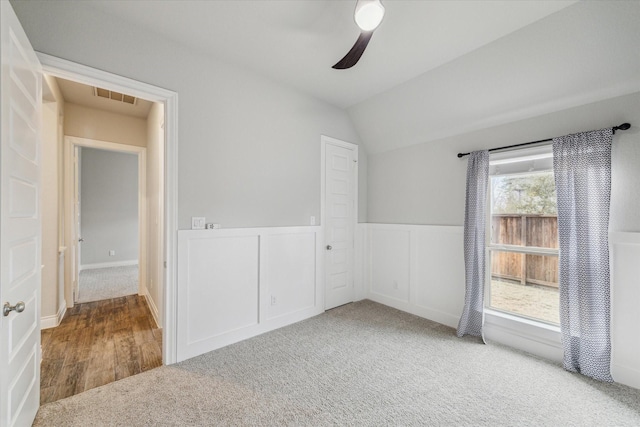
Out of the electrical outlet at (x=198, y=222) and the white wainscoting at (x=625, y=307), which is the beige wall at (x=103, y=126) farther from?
the white wainscoting at (x=625, y=307)

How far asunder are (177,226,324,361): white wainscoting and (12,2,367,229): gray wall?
0.18m

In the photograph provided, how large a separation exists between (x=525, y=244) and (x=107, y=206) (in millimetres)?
8043

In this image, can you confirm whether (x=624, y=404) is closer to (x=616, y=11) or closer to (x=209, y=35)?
(x=616, y=11)

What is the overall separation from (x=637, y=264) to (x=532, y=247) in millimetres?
703

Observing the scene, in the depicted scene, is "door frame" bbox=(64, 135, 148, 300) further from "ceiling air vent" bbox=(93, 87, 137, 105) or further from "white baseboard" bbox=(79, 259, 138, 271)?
"white baseboard" bbox=(79, 259, 138, 271)

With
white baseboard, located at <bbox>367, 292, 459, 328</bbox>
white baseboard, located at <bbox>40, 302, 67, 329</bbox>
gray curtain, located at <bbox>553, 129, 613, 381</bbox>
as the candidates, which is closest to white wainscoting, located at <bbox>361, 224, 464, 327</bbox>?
white baseboard, located at <bbox>367, 292, 459, 328</bbox>

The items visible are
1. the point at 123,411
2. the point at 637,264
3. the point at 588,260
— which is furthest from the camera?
the point at 588,260

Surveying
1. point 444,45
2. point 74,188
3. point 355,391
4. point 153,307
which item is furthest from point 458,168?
point 74,188

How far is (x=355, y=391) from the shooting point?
6.68 feet

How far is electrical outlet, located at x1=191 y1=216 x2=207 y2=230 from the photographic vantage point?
2.50 metres

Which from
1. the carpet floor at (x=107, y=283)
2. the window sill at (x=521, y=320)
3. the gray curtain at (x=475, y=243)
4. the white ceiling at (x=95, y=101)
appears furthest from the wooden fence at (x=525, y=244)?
the carpet floor at (x=107, y=283)

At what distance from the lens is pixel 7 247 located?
1297 millimetres

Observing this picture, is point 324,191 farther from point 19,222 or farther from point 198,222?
point 19,222

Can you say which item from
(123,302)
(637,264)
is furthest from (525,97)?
(123,302)
